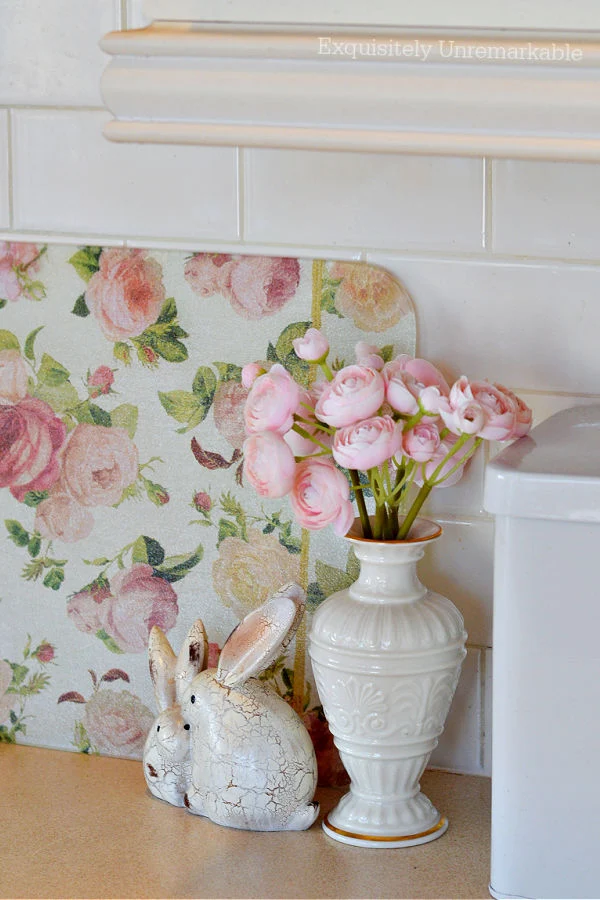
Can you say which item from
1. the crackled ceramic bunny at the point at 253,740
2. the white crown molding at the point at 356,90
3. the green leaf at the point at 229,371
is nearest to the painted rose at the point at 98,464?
the green leaf at the point at 229,371

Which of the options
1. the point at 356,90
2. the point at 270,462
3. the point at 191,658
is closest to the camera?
the point at 356,90

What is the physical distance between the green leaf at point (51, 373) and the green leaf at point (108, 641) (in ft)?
0.73

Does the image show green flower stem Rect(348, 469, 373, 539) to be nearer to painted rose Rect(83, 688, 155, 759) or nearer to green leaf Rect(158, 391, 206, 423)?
green leaf Rect(158, 391, 206, 423)

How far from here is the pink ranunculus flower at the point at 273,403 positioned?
0.85 m

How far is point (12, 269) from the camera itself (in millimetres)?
1079

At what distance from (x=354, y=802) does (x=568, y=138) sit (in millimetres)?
504

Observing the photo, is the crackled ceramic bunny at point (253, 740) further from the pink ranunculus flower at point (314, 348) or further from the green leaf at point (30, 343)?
the green leaf at point (30, 343)

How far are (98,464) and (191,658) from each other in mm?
212

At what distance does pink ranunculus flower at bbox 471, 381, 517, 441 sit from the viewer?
85 centimetres

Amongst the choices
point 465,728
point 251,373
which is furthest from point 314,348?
point 465,728

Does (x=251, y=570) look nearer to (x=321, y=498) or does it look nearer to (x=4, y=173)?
(x=321, y=498)

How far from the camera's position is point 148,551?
1.06 metres

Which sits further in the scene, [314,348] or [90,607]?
[90,607]

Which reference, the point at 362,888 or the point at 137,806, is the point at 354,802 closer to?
the point at 362,888
